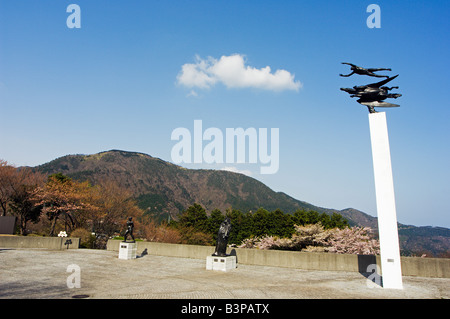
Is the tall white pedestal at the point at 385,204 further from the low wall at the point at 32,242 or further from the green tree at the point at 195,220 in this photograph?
the green tree at the point at 195,220

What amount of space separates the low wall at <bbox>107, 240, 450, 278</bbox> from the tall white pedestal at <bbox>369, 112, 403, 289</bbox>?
4787 mm

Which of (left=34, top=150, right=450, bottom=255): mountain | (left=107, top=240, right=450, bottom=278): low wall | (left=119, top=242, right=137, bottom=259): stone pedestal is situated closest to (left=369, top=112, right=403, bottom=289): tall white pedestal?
(left=107, top=240, right=450, bottom=278): low wall

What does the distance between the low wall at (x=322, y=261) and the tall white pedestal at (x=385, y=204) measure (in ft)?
15.7

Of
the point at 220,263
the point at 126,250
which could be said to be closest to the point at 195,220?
the point at 126,250

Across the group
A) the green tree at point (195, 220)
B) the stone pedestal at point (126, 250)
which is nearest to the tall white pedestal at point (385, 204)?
the stone pedestal at point (126, 250)

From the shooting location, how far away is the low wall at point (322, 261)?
47.0 ft

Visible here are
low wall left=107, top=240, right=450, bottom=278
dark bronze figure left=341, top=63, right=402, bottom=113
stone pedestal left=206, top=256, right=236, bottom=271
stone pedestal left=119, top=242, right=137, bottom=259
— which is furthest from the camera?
stone pedestal left=119, top=242, right=137, bottom=259

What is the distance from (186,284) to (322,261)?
8.85 meters

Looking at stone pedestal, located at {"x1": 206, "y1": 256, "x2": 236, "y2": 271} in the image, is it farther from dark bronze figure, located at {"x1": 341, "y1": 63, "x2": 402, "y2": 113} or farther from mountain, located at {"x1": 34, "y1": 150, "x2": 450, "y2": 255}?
mountain, located at {"x1": 34, "y1": 150, "x2": 450, "y2": 255}

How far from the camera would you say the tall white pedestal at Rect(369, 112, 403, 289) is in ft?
35.4

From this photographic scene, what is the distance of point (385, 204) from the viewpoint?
1112 centimetres
